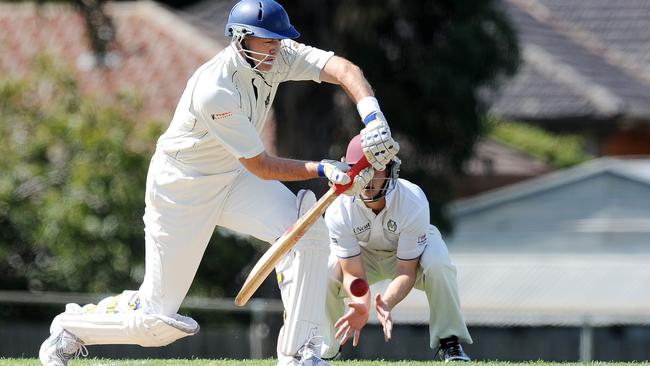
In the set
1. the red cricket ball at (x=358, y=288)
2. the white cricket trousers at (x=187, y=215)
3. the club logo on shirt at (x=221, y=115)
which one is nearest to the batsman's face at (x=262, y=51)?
the club logo on shirt at (x=221, y=115)

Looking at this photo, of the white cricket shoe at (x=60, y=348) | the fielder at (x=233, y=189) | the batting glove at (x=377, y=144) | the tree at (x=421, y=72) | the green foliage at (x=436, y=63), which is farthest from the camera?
Result: the green foliage at (x=436, y=63)

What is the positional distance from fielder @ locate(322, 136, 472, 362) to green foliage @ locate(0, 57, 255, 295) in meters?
8.93

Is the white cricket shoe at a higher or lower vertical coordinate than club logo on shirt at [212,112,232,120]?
lower

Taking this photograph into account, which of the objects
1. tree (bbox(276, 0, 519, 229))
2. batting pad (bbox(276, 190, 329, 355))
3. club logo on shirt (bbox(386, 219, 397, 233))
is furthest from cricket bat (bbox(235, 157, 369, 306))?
tree (bbox(276, 0, 519, 229))

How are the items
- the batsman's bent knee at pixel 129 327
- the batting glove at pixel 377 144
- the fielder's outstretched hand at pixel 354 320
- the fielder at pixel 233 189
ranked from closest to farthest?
the batting glove at pixel 377 144, the fielder at pixel 233 189, the batsman's bent knee at pixel 129 327, the fielder's outstretched hand at pixel 354 320

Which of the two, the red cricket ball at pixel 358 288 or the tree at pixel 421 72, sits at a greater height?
the tree at pixel 421 72

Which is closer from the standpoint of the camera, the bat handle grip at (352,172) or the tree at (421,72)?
the bat handle grip at (352,172)

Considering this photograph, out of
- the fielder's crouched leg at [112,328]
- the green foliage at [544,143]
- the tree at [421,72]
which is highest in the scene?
the green foliage at [544,143]

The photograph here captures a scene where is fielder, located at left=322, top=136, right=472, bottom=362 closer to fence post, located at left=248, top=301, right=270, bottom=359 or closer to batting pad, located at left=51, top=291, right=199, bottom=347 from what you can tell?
batting pad, located at left=51, top=291, right=199, bottom=347

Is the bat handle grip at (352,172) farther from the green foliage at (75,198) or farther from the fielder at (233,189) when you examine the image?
the green foliage at (75,198)

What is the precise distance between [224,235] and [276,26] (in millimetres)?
10717

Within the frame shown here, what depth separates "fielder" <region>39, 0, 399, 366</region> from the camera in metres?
6.70

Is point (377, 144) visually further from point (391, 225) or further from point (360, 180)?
point (391, 225)

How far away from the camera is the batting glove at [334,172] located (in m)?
6.52
